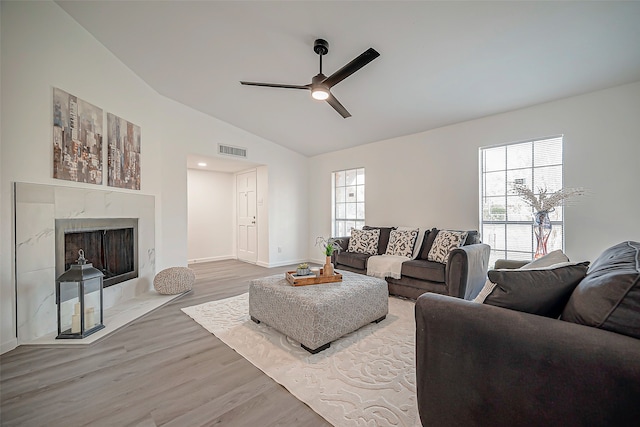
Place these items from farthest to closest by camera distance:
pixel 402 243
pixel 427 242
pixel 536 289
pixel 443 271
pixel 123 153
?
1. pixel 402 243
2. pixel 427 242
3. pixel 123 153
4. pixel 443 271
5. pixel 536 289

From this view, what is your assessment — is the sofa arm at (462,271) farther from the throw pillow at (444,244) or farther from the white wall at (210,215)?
the white wall at (210,215)

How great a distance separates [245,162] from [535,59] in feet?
15.1

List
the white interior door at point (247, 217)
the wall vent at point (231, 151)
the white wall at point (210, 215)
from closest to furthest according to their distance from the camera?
the wall vent at point (231, 151) → the white interior door at point (247, 217) → the white wall at point (210, 215)

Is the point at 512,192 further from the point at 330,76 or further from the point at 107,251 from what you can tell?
the point at 107,251

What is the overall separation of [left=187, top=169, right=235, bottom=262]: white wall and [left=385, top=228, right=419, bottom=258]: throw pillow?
Answer: 4.24m

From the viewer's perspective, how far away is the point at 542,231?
10.5 feet

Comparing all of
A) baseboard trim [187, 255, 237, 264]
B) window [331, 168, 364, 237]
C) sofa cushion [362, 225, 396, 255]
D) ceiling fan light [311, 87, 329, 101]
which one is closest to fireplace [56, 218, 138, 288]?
baseboard trim [187, 255, 237, 264]

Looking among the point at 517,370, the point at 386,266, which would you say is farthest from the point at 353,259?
the point at 517,370

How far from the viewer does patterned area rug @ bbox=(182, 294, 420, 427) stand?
156 cm

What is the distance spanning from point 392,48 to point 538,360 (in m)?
2.78

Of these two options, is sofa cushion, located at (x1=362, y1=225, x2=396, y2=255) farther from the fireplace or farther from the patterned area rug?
the fireplace

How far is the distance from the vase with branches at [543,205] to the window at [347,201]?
2.77m

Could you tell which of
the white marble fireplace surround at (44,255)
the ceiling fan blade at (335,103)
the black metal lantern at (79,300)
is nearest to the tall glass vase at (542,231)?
the ceiling fan blade at (335,103)

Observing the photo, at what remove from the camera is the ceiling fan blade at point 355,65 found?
206cm
